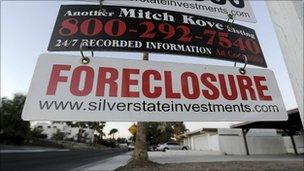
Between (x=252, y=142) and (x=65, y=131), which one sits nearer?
(x=252, y=142)

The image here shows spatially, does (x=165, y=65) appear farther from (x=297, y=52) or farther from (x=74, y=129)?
(x=74, y=129)

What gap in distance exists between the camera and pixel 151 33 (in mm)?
2248

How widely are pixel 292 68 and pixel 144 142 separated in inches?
473

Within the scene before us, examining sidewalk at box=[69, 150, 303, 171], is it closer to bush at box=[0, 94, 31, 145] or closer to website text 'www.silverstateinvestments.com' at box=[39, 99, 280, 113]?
website text 'www.silverstateinvestments.com' at box=[39, 99, 280, 113]

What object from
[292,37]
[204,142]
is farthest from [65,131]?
[292,37]

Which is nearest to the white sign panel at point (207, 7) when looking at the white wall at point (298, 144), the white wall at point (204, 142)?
the white wall at point (204, 142)

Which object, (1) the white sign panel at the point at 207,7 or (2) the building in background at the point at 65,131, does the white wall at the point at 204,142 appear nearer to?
(1) the white sign panel at the point at 207,7

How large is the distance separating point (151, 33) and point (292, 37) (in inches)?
43.6

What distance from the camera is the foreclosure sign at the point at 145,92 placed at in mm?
1779

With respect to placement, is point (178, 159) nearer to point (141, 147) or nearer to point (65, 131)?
point (141, 147)

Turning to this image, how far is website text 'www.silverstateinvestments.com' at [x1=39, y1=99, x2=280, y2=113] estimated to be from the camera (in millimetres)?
1766

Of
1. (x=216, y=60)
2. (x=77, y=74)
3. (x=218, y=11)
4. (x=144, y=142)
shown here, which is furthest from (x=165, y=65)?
(x=144, y=142)

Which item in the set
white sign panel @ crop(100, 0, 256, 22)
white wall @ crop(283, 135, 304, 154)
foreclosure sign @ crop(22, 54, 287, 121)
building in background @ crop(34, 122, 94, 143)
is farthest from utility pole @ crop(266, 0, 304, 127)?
building in background @ crop(34, 122, 94, 143)

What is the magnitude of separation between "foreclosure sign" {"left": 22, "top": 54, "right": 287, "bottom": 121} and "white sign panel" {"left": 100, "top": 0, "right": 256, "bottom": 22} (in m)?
0.63
